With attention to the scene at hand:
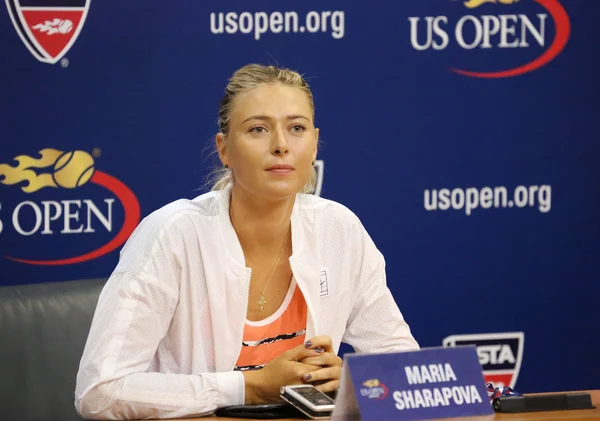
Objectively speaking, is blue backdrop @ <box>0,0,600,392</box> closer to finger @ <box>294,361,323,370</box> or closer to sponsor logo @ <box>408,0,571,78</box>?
sponsor logo @ <box>408,0,571,78</box>

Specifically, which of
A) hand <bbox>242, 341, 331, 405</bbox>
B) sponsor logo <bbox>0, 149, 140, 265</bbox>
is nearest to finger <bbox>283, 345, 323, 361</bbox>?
hand <bbox>242, 341, 331, 405</bbox>

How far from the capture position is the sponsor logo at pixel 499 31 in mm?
3770

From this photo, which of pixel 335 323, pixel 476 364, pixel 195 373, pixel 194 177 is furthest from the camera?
pixel 194 177

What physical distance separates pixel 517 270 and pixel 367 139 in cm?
79

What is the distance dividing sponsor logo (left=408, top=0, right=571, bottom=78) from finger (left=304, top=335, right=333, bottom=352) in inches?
67.2

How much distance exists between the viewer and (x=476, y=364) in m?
1.89

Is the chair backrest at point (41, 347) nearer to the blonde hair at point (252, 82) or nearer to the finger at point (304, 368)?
the blonde hair at point (252, 82)

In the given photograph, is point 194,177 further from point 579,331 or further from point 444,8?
point 579,331

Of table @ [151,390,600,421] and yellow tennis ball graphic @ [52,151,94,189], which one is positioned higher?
yellow tennis ball graphic @ [52,151,94,189]

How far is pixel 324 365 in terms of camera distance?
7.64ft

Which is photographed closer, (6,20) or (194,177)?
(6,20)

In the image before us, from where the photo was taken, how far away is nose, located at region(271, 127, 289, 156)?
2.48 metres

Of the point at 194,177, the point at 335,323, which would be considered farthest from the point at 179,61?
the point at 335,323

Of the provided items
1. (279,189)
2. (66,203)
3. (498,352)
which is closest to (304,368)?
(279,189)
